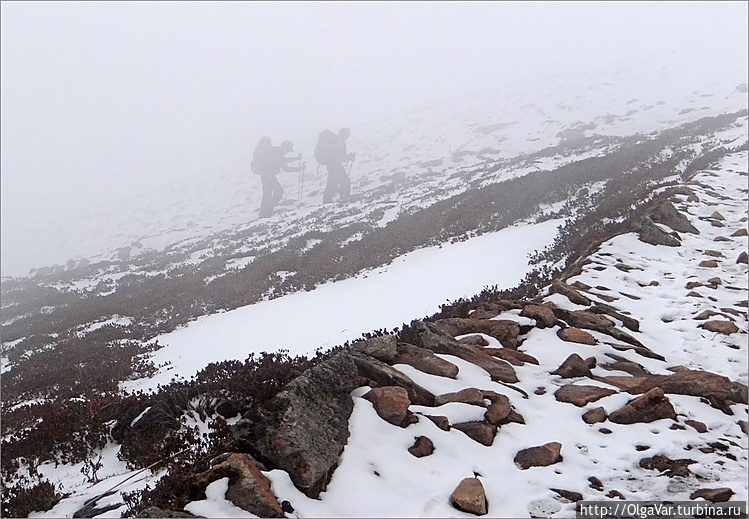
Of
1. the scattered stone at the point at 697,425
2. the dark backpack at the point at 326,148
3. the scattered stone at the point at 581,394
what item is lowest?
the scattered stone at the point at 697,425

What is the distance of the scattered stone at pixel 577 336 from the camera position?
570 centimetres

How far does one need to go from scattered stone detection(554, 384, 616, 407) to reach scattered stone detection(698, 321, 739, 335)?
255 centimetres

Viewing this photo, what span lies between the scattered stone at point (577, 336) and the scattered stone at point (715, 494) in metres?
2.51

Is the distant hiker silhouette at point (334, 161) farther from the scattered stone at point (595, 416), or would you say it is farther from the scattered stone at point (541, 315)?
the scattered stone at point (595, 416)

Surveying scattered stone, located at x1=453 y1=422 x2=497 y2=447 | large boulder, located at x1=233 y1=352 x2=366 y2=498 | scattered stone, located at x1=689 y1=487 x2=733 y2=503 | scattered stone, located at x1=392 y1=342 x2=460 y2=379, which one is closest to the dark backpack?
scattered stone, located at x1=392 y1=342 x2=460 y2=379

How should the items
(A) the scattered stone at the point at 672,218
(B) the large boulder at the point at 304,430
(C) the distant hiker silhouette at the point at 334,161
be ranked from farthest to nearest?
(C) the distant hiker silhouette at the point at 334,161 < (A) the scattered stone at the point at 672,218 < (B) the large boulder at the point at 304,430

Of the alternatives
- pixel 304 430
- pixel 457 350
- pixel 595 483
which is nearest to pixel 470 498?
pixel 595 483

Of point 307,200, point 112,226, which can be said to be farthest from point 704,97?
point 112,226

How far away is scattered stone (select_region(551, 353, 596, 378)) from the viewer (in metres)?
5.11

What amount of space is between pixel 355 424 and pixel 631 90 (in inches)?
2176

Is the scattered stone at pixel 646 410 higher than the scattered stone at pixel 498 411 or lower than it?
lower

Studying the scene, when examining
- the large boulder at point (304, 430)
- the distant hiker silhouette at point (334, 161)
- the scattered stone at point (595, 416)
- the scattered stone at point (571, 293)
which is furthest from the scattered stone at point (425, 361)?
the distant hiker silhouette at point (334, 161)

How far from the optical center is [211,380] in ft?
20.5

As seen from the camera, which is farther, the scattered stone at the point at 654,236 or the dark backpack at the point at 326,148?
the dark backpack at the point at 326,148
